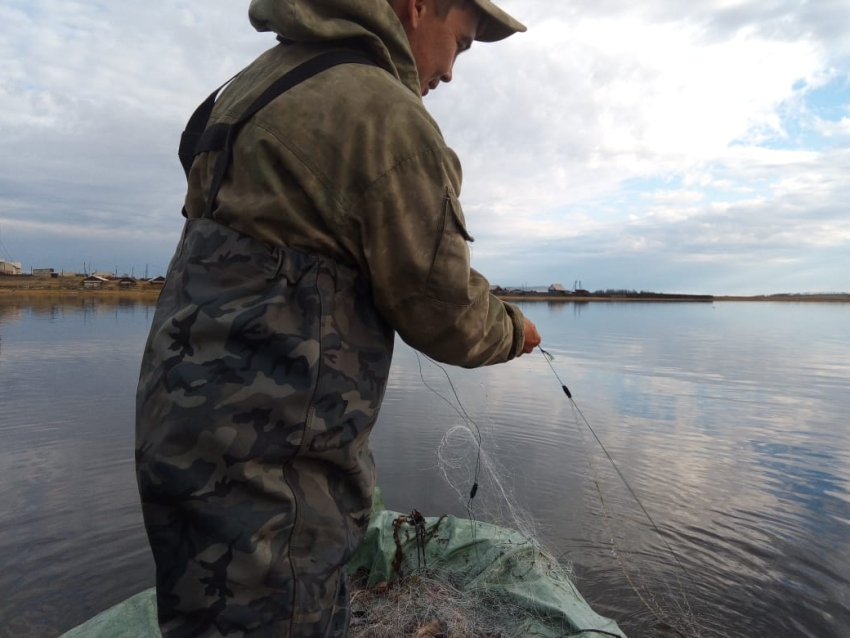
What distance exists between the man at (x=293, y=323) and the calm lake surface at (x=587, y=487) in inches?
164

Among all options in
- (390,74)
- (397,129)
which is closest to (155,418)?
(397,129)

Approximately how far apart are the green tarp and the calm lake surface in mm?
968

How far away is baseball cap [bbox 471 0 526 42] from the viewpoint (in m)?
1.94

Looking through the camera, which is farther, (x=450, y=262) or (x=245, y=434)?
(x=450, y=262)

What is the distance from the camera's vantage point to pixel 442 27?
193cm

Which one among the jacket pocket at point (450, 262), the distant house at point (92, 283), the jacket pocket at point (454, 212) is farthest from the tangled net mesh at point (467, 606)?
the distant house at point (92, 283)

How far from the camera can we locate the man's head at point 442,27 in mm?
1871

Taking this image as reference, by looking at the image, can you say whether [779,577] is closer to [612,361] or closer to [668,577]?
[668,577]

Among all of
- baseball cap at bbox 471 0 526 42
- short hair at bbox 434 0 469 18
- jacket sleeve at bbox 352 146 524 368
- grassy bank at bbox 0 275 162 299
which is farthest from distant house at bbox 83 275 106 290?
jacket sleeve at bbox 352 146 524 368

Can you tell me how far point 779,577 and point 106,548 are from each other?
21.8 feet

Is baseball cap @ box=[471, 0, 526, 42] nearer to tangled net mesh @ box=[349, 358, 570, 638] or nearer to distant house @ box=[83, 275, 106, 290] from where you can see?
tangled net mesh @ box=[349, 358, 570, 638]

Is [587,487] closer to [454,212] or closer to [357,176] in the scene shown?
[454,212]

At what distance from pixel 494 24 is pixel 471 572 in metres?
3.79

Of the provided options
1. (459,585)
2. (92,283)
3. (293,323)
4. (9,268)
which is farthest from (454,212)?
(9,268)
